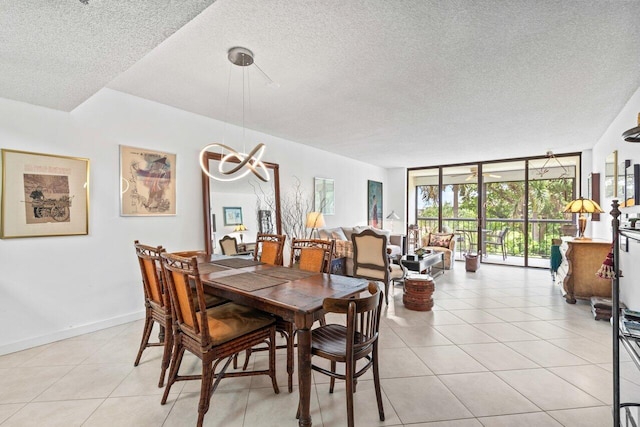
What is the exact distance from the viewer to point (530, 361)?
8.01ft

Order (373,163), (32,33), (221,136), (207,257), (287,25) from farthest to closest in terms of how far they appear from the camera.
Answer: (373,163), (221,136), (207,257), (287,25), (32,33)

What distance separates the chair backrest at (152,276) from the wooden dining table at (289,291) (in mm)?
310

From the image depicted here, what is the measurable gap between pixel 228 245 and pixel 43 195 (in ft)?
6.55

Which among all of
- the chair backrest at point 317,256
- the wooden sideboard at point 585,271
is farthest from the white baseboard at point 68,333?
the wooden sideboard at point 585,271

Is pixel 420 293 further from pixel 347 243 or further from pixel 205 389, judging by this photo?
pixel 205 389

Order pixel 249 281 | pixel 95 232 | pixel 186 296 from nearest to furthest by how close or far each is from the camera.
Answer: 1. pixel 186 296
2. pixel 249 281
3. pixel 95 232

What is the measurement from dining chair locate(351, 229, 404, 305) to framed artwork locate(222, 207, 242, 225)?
67.2 inches

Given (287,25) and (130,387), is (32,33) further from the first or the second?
(130,387)

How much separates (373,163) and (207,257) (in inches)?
216

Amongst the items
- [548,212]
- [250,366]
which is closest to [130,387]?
[250,366]

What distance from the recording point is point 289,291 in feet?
6.34

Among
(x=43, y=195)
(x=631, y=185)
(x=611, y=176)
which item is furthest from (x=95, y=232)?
(x=611, y=176)

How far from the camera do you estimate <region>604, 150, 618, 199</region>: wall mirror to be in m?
3.57

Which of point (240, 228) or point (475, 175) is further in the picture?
point (475, 175)
